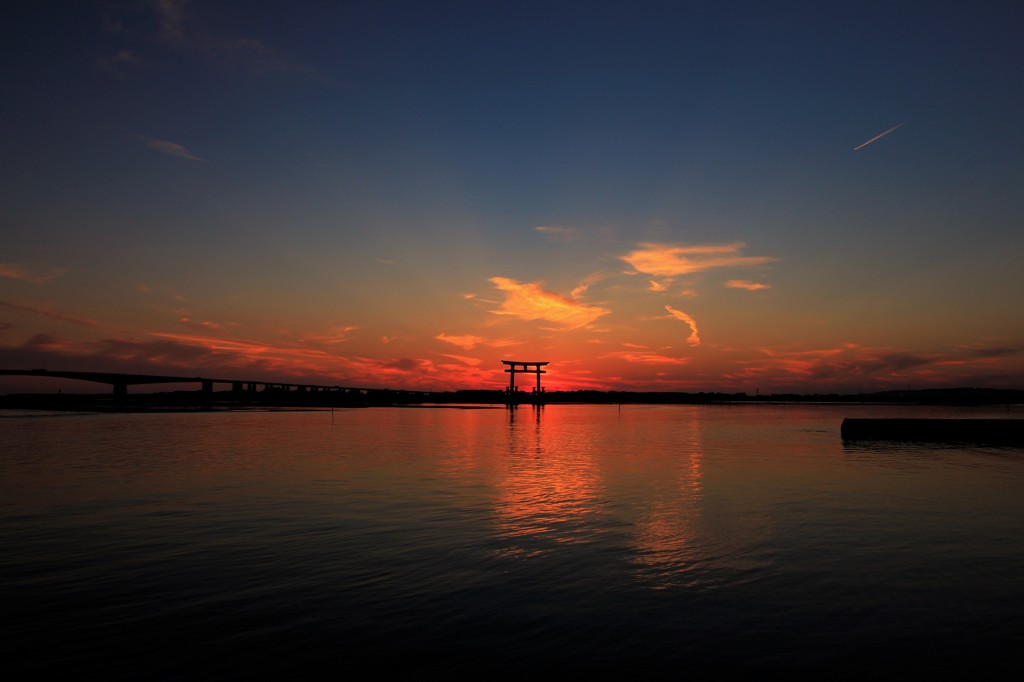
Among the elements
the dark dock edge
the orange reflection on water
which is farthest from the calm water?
the dark dock edge

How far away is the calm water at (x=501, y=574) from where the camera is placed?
6922 millimetres

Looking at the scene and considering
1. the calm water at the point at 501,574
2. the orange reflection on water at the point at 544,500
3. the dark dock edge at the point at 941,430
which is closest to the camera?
the calm water at the point at 501,574

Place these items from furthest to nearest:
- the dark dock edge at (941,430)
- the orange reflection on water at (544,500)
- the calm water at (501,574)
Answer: the dark dock edge at (941,430) → the orange reflection on water at (544,500) → the calm water at (501,574)

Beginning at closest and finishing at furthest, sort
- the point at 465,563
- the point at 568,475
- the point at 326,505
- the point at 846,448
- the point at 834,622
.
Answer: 1. the point at 834,622
2. the point at 465,563
3. the point at 326,505
4. the point at 568,475
5. the point at 846,448

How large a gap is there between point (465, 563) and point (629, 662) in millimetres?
4949

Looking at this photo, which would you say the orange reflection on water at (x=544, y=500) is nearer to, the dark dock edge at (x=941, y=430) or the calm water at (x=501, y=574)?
the calm water at (x=501, y=574)

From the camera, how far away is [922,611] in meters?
8.55

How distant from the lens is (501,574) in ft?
34.1

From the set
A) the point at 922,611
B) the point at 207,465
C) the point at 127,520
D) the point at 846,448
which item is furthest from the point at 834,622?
the point at 846,448

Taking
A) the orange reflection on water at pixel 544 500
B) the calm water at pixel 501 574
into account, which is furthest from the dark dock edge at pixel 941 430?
the orange reflection on water at pixel 544 500

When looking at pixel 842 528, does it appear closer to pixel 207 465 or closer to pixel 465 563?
pixel 465 563

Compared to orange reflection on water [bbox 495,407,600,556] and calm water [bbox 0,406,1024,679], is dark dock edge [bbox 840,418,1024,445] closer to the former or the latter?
calm water [bbox 0,406,1024,679]

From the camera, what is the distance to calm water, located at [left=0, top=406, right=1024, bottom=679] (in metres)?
6.92

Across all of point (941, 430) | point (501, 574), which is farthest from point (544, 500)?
point (941, 430)
